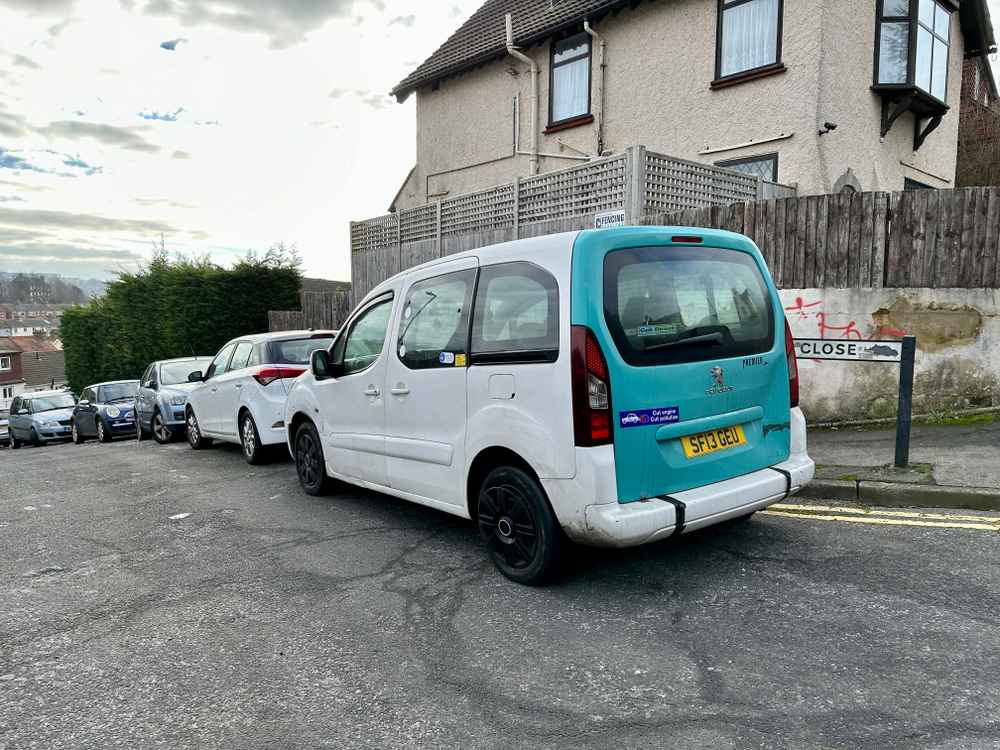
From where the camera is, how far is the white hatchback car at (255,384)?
854 centimetres

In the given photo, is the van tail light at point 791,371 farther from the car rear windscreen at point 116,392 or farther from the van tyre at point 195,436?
the car rear windscreen at point 116,392

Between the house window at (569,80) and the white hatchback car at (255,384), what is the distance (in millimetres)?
9280

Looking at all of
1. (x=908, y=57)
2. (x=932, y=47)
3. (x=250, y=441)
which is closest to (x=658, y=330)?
(x=250, y=441)

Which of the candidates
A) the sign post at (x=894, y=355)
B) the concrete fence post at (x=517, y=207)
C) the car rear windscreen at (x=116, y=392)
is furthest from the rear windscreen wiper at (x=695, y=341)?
the car rear windscreen at (x=116, y=392)

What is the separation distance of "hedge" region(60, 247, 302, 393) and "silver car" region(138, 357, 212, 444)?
17.9 feet

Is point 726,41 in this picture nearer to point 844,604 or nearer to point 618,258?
point 618,258

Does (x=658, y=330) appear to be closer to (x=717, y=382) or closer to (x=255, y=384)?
(x=717, y=382)

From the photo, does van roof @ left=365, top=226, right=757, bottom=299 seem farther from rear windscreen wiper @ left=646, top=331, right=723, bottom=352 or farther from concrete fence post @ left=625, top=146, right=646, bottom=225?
concrete fence post @ left=625, top=146, right=646, bottom=225

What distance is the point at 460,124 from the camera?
60.5 ft

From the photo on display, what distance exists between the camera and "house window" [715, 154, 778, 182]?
12.4 meters

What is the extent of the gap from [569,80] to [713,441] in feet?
44.8

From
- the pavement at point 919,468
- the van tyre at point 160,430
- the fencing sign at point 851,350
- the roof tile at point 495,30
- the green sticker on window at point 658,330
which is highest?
the roof tile at point 495,30

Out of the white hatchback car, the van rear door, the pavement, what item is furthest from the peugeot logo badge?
the white hatchback car

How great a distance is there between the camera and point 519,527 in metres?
4.10
